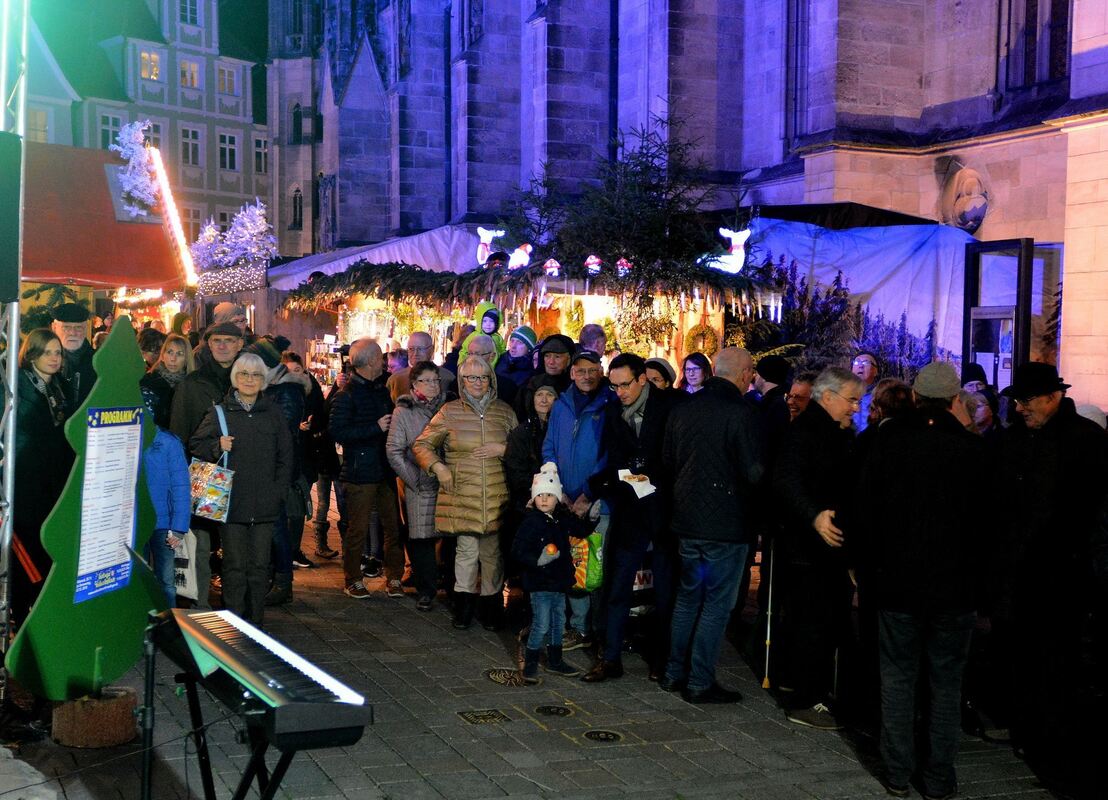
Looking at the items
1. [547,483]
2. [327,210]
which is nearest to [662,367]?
[547,483]

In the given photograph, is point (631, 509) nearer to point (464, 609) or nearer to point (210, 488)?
point (464, 609)

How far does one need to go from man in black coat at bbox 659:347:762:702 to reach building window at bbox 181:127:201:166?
51.2 meters

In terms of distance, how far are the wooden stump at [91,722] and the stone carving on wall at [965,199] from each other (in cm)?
1415

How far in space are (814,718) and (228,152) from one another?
53.1 metres

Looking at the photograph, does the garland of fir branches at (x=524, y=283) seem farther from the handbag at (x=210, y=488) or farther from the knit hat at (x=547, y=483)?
the handbag at (x=210, y=488)

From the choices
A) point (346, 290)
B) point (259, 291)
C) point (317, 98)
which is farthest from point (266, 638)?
point (317, 98)

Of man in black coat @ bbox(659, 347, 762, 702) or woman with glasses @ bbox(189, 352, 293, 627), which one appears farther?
woman with glasses @ bbox(189, 352, 293, 627)

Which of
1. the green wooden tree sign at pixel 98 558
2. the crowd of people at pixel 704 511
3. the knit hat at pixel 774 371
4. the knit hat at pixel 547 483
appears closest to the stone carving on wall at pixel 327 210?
the crowd of people at pixel 704 511

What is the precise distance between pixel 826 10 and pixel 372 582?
37.8ft

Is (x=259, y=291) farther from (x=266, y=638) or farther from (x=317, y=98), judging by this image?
(x=317, y=98)

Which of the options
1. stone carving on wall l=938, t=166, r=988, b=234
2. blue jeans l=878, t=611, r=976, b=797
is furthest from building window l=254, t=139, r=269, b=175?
blue jeans l=878, t=611, r=976, b=797

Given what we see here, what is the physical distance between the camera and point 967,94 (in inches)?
664

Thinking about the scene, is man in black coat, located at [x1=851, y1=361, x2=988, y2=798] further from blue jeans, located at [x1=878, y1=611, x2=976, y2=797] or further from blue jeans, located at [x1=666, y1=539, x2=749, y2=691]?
blue jeans, located at [x1=666, y1=539, x2=749, y2=691]

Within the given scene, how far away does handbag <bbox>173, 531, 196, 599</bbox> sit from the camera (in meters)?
7.25
